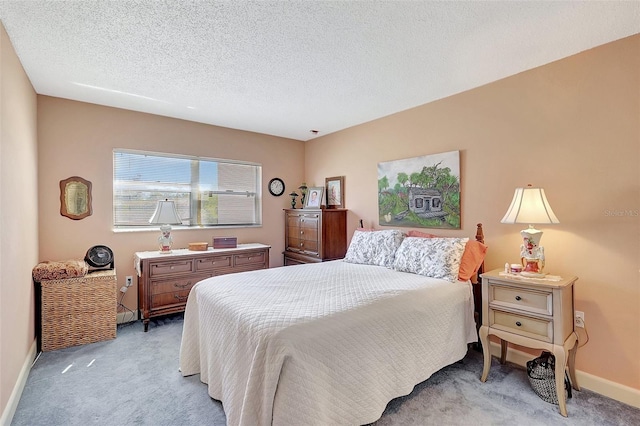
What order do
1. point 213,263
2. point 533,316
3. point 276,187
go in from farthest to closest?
point 276,187 → point 213,263 → point 533,316

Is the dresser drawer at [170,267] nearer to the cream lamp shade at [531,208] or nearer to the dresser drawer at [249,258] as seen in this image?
the dresser drawer at [249,258]

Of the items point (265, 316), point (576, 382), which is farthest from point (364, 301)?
point (576, 382)

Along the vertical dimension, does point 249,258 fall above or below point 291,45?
below

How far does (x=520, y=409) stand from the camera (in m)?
1.99

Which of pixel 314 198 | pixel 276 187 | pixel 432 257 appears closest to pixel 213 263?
pixel 276 187

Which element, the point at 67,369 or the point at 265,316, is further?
the point at 67,369

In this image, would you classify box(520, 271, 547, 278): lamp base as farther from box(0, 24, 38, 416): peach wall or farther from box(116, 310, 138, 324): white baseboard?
box(116, 310, 138, 324): white baseboard

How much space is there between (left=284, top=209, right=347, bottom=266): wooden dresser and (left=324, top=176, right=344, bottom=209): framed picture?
24cm

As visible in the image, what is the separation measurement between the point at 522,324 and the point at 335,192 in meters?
2.88

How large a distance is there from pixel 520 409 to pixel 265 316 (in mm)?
1771

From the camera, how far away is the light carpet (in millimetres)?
1897

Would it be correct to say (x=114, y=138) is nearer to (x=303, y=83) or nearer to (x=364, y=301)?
(x=303, y=83)

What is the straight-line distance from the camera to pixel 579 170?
2.31 m

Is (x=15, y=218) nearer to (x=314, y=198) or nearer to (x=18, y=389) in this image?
(x=18, y=389)
